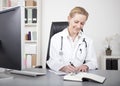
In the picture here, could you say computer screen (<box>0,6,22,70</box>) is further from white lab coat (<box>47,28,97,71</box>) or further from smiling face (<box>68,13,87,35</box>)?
smiling face (<box>68,13,87,35</box>)

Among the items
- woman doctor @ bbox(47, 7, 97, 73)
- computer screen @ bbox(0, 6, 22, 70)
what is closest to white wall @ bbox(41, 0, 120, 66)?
woman doctor @ bbox(47, 7, 97, 73)

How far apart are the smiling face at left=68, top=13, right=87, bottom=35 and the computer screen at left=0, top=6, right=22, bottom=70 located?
0.85 meters

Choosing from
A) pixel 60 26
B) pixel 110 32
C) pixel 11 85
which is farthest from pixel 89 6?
pixel 11 85

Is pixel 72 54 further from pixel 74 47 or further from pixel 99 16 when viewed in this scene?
pixel 99 16

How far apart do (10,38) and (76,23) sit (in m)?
0.88

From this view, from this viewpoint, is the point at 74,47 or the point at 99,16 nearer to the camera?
the point at 74,47

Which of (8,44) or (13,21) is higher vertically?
(13,21)

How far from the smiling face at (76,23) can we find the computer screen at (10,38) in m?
0.85

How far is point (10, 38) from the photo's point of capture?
57.1 inches

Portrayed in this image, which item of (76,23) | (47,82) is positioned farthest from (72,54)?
(47,82)

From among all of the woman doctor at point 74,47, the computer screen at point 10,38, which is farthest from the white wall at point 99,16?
the computer screen at point 10,38

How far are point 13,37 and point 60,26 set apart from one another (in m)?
1.07

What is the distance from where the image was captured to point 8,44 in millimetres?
1459

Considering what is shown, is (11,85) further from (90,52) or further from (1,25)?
(90,52)
